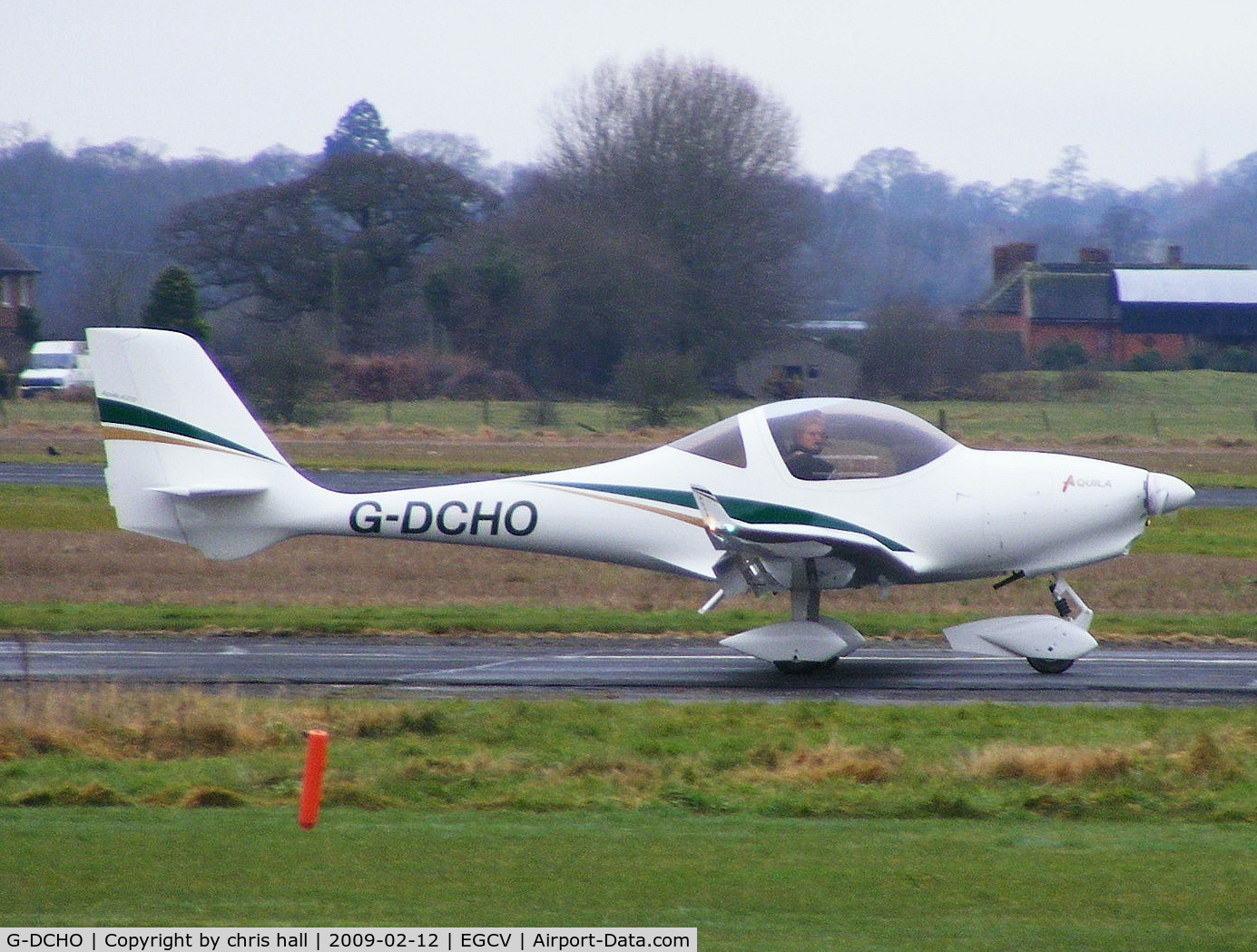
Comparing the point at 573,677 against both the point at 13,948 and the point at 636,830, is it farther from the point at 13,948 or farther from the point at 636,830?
the point at 13,948

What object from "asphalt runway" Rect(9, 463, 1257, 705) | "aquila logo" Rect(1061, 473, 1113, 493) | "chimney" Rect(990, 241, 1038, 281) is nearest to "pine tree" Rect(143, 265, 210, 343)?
"asphalt runway" Rect(9, 463, 1257, 705)

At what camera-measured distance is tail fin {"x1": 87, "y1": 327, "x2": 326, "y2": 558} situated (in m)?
13.3

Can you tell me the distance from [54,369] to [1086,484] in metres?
48.3

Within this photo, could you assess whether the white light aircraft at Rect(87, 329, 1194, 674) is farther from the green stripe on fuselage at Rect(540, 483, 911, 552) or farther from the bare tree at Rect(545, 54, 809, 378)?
the bare tree at Rect(545, 54, 809, 378)

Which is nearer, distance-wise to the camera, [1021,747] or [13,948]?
[13,948]

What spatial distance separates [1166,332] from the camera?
215 feet

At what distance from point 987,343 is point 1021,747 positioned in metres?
47.1

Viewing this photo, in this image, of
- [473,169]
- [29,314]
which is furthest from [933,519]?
[473,169]

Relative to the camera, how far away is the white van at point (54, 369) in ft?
166

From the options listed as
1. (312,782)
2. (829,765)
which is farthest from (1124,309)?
(312,782)

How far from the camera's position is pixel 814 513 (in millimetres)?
12250

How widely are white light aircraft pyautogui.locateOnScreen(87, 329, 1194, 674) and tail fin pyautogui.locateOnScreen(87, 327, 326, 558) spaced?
0.05 metres

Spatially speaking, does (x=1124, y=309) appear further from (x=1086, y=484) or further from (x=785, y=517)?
(x=785, y=517)
